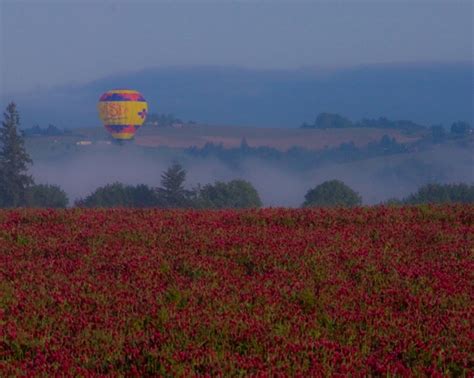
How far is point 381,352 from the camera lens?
7.94 meters

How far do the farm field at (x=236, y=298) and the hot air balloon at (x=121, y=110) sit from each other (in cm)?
17088

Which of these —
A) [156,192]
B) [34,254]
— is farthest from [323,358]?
[156,192]

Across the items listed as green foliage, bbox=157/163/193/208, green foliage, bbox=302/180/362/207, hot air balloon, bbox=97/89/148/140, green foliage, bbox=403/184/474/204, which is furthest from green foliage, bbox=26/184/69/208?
green foliage, bbox=403/184/474/204

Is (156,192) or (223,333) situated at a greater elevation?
(223,333)

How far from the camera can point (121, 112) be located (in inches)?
7249

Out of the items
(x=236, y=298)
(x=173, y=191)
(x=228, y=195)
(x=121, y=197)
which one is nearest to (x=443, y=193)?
(x=228, y=195)

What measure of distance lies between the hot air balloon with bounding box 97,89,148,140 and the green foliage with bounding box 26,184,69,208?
31.7 m

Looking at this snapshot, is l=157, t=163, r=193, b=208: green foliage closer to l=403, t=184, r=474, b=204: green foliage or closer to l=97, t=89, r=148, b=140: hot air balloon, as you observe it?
l=97, t=89, r=148, b=140: hot air balloon

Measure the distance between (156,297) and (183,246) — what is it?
8.90 ft

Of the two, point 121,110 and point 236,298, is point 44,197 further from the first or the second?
point 236,298

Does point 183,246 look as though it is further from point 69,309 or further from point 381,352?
point 381,352

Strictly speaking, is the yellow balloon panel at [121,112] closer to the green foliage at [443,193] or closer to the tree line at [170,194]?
the tree line at [170,194]

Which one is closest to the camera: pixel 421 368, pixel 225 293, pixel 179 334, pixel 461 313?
pixel 421 368

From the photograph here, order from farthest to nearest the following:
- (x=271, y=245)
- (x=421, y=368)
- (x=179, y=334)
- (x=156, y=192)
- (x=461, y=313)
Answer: (x=156, y=192), (x=271, y=245), (x=461, y=313), (x=179, y=334), (x=421, y=368)
